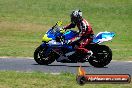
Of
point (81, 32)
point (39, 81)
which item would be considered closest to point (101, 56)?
point (81, 32)

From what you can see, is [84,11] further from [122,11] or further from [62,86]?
[62,86]

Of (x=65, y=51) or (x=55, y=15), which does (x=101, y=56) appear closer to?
(x=65, y=51)

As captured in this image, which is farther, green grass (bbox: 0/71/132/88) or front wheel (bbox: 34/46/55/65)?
front wheel (bbox: 34/46/55/65)

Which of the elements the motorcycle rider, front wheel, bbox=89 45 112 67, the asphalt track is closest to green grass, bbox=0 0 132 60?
the asphalt track

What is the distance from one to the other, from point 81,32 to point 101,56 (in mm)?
1076

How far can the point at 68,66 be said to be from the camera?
55.0 feet

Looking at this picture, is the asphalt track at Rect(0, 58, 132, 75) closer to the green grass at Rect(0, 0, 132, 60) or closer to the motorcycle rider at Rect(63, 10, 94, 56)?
the motorcycle rider at Rect(63, 10, 94, 56)

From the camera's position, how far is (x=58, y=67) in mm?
16281

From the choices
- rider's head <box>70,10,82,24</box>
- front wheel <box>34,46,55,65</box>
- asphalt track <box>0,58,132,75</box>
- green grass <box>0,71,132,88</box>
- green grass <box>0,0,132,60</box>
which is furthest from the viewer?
green grass <box>0,0,132,60</box>

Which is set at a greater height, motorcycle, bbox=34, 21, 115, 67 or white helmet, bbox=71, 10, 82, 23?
white helmet, bbox=71, 10, 82, 23

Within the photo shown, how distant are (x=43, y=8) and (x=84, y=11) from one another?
4266 mm

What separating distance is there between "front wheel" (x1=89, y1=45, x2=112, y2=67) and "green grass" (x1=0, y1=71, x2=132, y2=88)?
3887mm

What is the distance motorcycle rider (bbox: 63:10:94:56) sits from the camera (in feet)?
54.5

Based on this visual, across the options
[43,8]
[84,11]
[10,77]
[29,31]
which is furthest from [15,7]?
[10,77]
